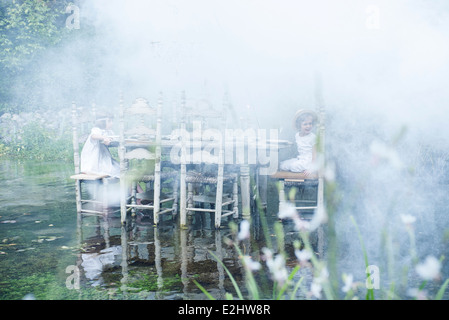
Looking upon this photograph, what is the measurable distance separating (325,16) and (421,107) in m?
1.39

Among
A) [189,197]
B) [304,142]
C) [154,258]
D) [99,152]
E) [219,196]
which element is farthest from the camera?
[99,152]

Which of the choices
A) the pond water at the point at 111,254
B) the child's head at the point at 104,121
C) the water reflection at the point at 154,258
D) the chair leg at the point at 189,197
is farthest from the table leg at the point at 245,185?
the child's head at the point at 104,121

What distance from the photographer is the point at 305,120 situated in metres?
5.77

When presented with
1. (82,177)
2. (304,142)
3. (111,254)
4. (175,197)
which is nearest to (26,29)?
(82,177)

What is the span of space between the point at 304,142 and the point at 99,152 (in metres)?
3.02

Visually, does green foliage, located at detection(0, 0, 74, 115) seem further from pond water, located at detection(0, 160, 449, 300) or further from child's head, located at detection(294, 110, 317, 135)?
child's head, located at detection(294, 110, 317, 135)

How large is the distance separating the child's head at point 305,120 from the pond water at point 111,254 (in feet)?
4.19

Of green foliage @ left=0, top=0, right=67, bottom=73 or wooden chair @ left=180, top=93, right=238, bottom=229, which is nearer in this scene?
wooden chair @ left=180, top=93, right=238, bottom=229

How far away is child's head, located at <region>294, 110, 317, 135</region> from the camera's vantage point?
5.68m

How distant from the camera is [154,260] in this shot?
4.07 metres

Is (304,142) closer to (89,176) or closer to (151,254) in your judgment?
(151,254)

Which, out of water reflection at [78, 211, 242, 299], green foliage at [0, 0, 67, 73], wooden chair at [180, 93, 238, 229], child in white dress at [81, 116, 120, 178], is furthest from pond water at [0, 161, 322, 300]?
green foliage at [0, 0, 67, 73]
